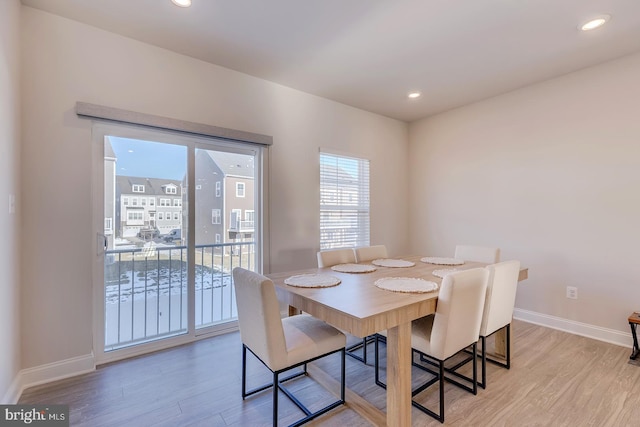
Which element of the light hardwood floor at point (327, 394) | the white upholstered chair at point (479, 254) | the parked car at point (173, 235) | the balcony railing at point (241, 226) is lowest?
the light hardwood floor at point (327, 394)

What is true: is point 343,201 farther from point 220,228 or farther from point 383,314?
point 383,314

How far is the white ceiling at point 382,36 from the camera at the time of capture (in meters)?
2.07

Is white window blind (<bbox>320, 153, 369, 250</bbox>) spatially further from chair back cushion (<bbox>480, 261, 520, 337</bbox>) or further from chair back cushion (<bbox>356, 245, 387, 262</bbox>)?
chair back cushion (<bbox>480, 261, 520, 337</bbox>)

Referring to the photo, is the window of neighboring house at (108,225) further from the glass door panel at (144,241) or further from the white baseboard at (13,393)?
the white baseboard at (13,393)

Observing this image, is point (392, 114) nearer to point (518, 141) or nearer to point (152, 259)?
point (518, 141)

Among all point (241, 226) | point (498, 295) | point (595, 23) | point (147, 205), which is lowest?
point (498, 295)

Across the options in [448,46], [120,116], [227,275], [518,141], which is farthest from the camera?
[518,141]

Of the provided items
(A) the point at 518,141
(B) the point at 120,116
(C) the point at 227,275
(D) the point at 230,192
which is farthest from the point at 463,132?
(B) the point at 120,116

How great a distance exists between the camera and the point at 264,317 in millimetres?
1527

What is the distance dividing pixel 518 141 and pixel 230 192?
3.42 meters

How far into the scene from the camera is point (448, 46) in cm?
254

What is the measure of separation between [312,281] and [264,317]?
0.54m

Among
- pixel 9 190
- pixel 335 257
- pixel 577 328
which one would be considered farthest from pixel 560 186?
pixel 9 190

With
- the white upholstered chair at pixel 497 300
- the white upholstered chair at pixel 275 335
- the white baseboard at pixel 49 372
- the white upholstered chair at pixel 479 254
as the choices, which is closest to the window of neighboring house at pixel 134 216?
the white baseboard at pixel 49 372
